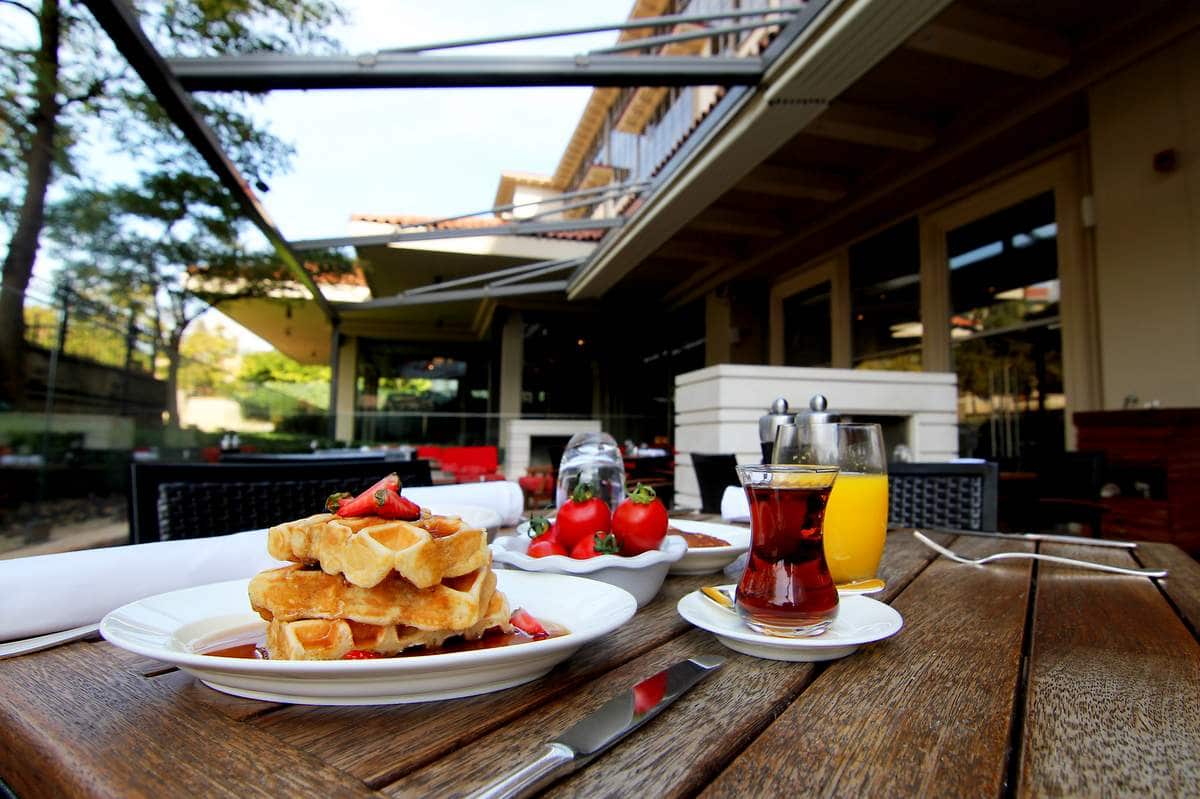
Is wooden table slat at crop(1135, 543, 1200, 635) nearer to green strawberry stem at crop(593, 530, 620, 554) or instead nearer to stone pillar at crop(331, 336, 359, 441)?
green strawberry stem at crop(593, 530, 620, 554)

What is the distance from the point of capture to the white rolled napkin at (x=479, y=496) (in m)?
0.97

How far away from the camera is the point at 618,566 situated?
70 cm

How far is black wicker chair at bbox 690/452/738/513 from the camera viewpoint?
191 centimetres

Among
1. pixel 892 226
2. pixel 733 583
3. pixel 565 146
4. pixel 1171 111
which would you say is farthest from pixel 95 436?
pixel 565 146

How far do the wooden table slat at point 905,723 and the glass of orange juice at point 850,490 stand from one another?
0.15 m

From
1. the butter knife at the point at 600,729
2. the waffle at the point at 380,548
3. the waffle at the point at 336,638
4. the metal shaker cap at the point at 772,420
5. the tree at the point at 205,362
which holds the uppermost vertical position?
the tree at the point at 205,362

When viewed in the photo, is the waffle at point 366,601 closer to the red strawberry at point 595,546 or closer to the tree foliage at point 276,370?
the red strawberry at point 595,546

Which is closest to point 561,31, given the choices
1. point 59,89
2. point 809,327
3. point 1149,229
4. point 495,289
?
point 1149,229

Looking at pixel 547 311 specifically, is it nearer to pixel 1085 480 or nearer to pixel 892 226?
pixel 892 226

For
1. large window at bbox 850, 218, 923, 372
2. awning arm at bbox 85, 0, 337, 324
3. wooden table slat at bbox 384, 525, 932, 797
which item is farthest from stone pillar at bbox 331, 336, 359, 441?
wooden table slat at bbox 384, 525, 932, 797

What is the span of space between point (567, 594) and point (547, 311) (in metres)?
9.28

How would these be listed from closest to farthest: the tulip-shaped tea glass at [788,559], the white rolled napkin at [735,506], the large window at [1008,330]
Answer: the tulip-shaped tea glass at [788,559], the white rolled napkin at [735,506], the large window at [1008,330]

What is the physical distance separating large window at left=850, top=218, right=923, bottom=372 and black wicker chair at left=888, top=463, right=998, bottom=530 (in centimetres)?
392

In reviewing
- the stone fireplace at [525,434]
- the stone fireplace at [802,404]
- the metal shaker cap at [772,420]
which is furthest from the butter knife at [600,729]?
the stone fireplace at [525,434]
